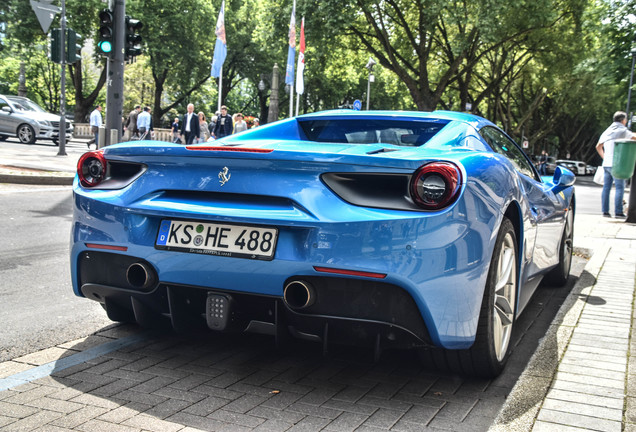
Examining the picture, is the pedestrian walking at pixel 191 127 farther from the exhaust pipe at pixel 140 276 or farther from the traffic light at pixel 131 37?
the exhaust pipe at pixel 140 276

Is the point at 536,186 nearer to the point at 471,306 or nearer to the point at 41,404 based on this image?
the point at 471,306

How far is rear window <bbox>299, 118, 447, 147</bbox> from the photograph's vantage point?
13.0 feet

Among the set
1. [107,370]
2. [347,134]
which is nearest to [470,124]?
[347,134]

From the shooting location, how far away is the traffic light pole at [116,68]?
14266mm

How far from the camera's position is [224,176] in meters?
3.09

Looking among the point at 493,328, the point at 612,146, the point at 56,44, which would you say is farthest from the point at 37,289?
the point at 56,44

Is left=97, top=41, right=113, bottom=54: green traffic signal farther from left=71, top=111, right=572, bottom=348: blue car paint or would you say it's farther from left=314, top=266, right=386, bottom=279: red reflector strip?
left=314, top=266, right=386, bottom=279: red reflector strip

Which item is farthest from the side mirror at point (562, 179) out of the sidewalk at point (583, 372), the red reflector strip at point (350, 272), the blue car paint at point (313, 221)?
the red reflector strip at point (350, 272)

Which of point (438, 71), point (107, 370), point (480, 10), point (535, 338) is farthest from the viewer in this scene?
point (438, 71)

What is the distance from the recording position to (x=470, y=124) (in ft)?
13.1

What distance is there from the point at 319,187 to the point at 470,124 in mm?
1424

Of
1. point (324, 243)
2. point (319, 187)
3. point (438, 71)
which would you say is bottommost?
point (324, 243)

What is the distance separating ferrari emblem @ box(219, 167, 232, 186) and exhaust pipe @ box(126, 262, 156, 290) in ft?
1.71

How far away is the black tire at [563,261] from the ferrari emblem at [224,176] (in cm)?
348
